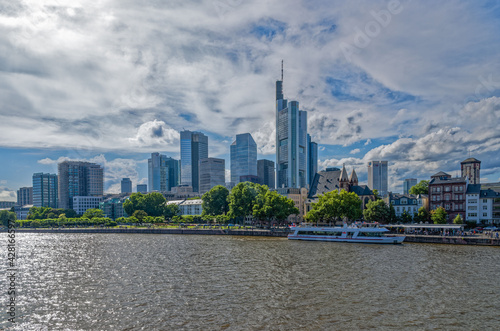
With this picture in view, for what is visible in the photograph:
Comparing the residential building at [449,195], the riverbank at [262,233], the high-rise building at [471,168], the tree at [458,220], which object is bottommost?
the riverbank at [262,233]

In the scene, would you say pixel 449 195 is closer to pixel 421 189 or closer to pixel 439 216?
pixel 439 216

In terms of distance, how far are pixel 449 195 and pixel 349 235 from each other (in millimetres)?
54219

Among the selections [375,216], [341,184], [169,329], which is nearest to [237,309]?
[169,329]

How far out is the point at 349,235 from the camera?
100m

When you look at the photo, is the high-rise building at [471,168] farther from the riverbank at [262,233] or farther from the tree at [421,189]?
the riverbank at [262,233]

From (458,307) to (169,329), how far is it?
96.3 feet

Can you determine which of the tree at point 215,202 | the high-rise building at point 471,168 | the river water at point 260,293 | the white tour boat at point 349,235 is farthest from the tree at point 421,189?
the river water at point 260,293

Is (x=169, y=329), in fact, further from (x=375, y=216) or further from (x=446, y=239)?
(x=375, y=216)

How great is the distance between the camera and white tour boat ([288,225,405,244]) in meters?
93.0

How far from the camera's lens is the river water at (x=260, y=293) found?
31.1m

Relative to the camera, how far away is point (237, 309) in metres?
34.2

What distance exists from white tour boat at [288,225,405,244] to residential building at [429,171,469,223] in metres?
41.6

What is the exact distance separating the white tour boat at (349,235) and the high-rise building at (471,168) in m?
115

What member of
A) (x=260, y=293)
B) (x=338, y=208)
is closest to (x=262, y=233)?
(x=338, y=208)
